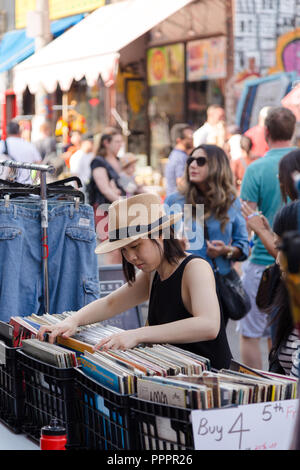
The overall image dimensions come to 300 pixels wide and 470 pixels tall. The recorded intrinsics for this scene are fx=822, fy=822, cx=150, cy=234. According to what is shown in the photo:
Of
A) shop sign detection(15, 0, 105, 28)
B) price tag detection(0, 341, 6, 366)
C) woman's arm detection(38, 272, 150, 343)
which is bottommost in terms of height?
price tag detection(0, 341, 6, 366)

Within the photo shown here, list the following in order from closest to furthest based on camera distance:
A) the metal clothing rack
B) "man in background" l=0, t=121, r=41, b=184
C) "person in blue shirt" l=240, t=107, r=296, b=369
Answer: the metal clothing rack
"person in blue shirt" l=240, t=107, r=296, b=369
"man in background" l=0, t=121, r=41, b=184

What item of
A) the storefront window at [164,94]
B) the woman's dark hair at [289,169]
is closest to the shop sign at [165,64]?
the storefront window at [164,94]

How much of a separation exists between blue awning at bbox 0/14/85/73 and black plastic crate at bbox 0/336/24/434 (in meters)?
16.0

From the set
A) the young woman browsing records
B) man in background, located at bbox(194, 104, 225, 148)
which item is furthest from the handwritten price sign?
man in background, located at bbox(194, 104, 225, 148)

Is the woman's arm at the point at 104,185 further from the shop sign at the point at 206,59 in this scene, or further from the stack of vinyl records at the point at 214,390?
the shop sign at the point at 206,59

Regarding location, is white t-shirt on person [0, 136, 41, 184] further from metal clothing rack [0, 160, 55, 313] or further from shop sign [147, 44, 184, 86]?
shop sign [147, 44, 184, 86]

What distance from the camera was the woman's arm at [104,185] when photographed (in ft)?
29.4

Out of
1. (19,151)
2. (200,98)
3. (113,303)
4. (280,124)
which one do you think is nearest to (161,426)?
(113,303)

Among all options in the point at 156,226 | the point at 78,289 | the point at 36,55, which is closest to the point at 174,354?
the point at 156,226

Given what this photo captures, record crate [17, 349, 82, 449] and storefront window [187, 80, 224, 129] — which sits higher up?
storefront window [187, 80, 224, 129]

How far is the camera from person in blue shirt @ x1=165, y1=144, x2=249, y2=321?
5.67 meters

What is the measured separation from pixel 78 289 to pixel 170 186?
21.9ft

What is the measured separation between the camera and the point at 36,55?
16.8 metres

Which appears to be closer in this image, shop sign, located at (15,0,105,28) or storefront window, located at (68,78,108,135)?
shop sign, located at (15,0,105,28)
